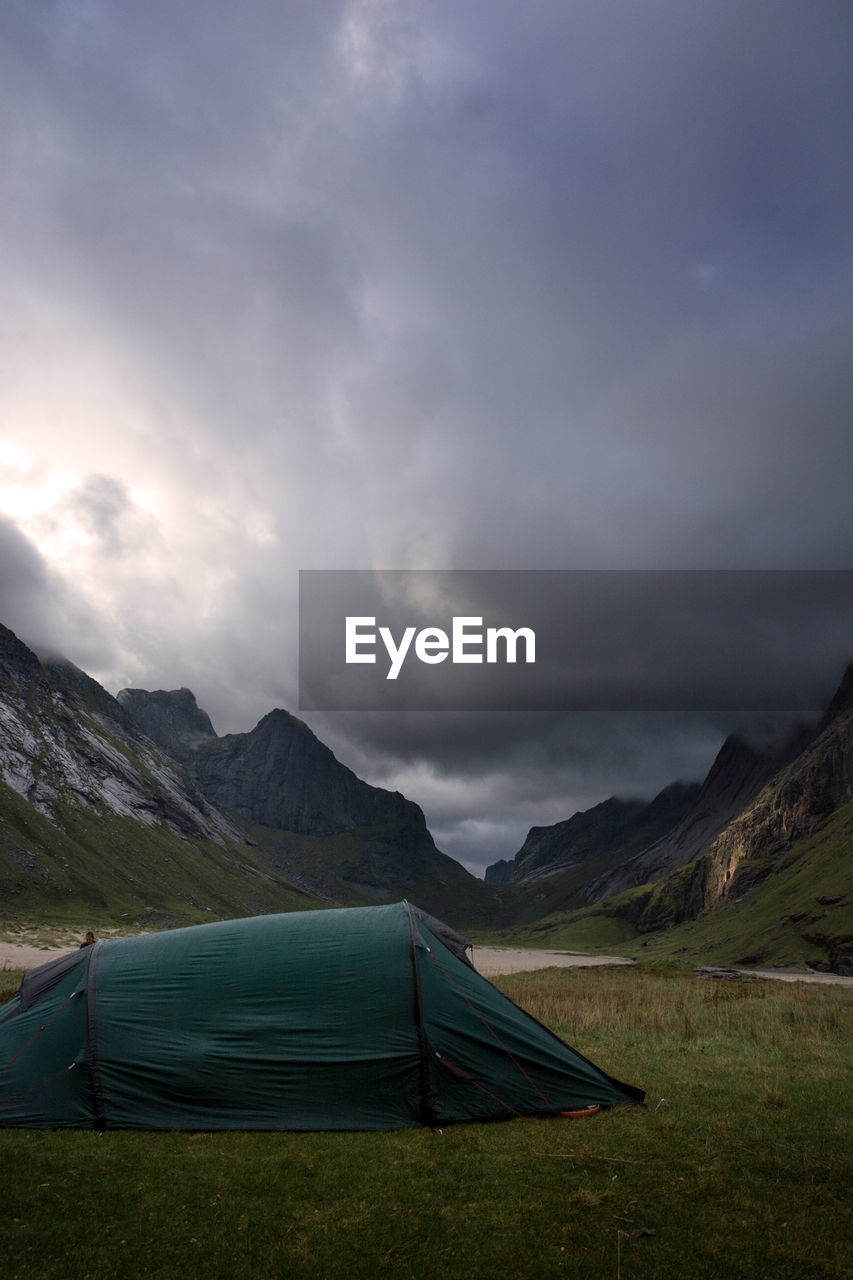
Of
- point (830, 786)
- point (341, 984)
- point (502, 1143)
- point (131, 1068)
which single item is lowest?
point (502, 1143)

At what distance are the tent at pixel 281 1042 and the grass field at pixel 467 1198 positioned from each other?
0.56m

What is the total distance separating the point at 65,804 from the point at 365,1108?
586 feet

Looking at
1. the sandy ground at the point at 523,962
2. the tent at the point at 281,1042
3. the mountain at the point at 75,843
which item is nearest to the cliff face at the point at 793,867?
the sandy ground at the point at 523,962

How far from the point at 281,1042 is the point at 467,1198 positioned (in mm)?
4690

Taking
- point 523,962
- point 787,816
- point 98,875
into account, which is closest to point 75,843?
point 98,875

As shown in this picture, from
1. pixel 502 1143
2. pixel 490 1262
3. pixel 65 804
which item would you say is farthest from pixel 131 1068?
pixel 65 804

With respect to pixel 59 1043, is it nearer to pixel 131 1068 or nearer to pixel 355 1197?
pixel 131 1068

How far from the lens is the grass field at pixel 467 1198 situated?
7.59 m

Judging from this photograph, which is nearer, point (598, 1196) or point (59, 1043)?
point (598, 1196)

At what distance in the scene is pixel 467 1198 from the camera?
363 inches

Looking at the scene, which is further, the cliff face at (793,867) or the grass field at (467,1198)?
the cliff face at (793,867)

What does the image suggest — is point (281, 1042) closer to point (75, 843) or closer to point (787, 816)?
point (75, 843)

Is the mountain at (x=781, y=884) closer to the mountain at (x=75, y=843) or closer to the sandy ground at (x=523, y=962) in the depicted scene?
the sandy ground at (x=523, y=962)

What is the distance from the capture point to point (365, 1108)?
1220 centimetres
